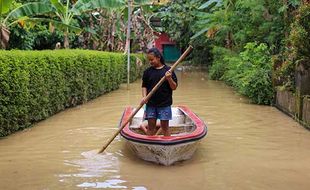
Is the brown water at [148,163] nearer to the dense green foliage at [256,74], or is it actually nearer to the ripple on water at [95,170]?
the ripple on water at [95,170]

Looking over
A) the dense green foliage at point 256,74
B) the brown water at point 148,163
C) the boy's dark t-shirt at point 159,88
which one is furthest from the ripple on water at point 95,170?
the dense green foliage at point 256,74

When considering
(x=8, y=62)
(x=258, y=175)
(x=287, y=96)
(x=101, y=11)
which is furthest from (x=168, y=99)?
(x=101, y=11)

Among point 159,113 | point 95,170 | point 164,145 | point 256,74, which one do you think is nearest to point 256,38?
point 256,74

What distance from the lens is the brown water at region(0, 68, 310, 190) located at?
264 inches

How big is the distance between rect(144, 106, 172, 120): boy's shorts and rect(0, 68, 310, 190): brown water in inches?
33.0

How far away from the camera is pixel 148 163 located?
25.5 feet

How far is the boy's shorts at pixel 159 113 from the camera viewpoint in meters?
8.12

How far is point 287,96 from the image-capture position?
46.4ft

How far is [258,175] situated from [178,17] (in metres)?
34.2

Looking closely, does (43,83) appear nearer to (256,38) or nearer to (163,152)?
(163,152)

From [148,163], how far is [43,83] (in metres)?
5.05

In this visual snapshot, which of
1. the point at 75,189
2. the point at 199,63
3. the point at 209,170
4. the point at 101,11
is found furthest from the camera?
the point at 199,63

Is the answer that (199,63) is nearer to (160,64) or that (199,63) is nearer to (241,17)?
(241,17)

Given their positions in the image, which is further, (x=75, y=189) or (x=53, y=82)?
(x=53, y=82)
